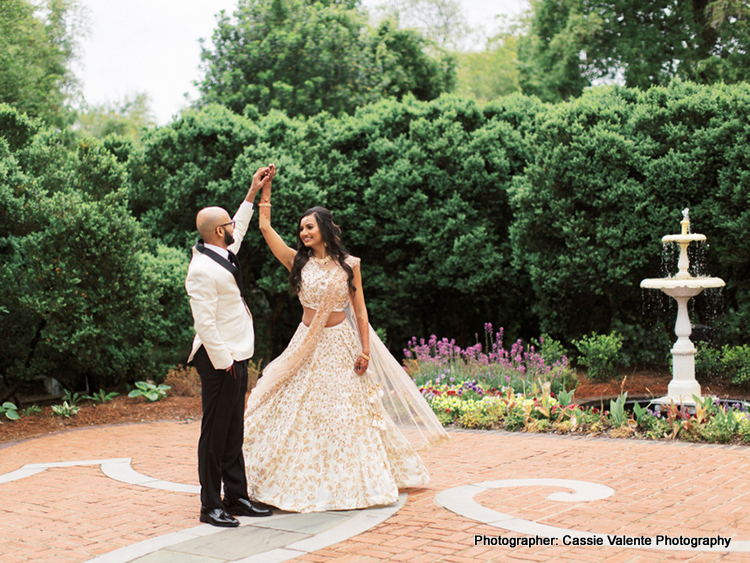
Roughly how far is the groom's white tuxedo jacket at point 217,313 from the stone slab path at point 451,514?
1133 millimetres

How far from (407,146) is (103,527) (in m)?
11.2

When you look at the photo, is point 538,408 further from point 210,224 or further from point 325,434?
point 210,224

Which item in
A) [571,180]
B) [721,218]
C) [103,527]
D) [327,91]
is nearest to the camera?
[103,527]

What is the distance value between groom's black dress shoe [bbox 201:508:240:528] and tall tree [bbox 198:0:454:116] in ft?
60.0

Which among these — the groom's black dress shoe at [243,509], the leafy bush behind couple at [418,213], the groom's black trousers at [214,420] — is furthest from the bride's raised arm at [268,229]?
the leafy bush behind couple at [418,213]

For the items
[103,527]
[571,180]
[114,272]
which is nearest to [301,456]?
[103,527]

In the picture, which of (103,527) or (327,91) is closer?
(103,527)

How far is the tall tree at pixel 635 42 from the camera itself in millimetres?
19578

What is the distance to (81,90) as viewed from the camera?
32219 millimetres

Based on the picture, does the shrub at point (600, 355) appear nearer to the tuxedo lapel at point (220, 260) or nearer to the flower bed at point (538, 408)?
the flower bed at point (538, 408)

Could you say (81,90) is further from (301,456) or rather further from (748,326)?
(301,456)

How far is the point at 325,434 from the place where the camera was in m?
4.98

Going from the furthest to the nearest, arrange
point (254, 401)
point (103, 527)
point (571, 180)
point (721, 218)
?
1. point (571, 180)
2. point (721, 218)
3. point (254, 401)
4. point (103, 527)

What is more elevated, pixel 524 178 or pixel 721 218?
pixel 524 178
